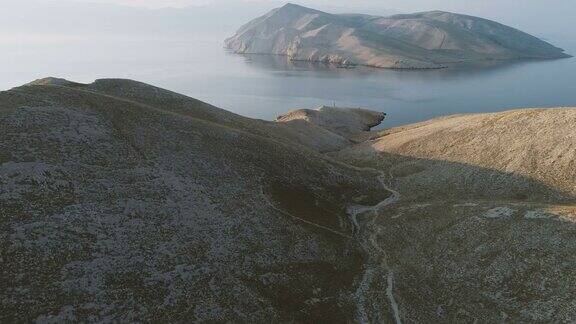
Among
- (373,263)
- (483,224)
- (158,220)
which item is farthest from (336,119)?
(158,220)

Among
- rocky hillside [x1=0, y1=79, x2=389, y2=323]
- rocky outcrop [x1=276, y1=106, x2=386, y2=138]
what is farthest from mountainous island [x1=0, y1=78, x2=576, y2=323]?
rocky outcrop [x1=276, y1=106, x2=386, y2=138]

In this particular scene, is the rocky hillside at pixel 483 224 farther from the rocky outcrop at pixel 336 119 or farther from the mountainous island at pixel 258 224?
the rocky outcrop at pixel 336 119

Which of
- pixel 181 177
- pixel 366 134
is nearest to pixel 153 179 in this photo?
pixel 181 177

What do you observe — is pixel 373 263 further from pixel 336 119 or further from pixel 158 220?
pixel 336 119

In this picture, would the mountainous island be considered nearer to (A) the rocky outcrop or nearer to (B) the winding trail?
(B) the winding trail

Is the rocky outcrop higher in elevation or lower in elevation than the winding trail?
higher

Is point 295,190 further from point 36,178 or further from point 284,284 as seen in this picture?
point 36,178
